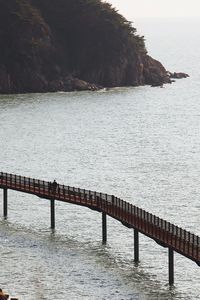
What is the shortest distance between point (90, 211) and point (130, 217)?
68.6ft

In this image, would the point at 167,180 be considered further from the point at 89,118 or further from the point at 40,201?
the point at 89,118

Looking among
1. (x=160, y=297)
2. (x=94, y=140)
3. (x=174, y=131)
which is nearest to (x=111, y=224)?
(x=160, y=297)

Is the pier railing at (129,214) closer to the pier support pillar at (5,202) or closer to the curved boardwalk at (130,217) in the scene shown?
the curved boardwalk at (130,217)

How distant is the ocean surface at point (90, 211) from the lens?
82.6 meters

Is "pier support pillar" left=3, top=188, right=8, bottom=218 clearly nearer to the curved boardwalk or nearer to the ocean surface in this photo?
the curved boardwalk

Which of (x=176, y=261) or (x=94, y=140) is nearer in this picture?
(x=176, y=261)

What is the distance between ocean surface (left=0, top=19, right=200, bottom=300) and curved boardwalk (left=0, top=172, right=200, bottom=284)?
2471 millimetres

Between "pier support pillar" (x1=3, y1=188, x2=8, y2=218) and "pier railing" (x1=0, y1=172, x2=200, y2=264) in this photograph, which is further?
"pier support pillar" (x1=3, y1=188, x2=8, y2=218)

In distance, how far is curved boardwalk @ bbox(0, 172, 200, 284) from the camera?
80.6 m

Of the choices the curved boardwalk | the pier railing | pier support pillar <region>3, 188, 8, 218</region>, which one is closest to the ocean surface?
pier support pillar <region>3, 188, 8, 218</region>

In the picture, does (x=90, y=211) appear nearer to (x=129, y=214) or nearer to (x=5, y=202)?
(x=5, y=202)

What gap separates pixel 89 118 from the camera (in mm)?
196125

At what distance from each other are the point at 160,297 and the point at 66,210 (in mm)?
30814

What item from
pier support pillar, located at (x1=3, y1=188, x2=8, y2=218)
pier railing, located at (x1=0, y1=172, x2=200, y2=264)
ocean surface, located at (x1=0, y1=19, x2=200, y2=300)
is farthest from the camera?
pier support pillar, located at (x1=3, y1=188, x2=8, y2=218)
